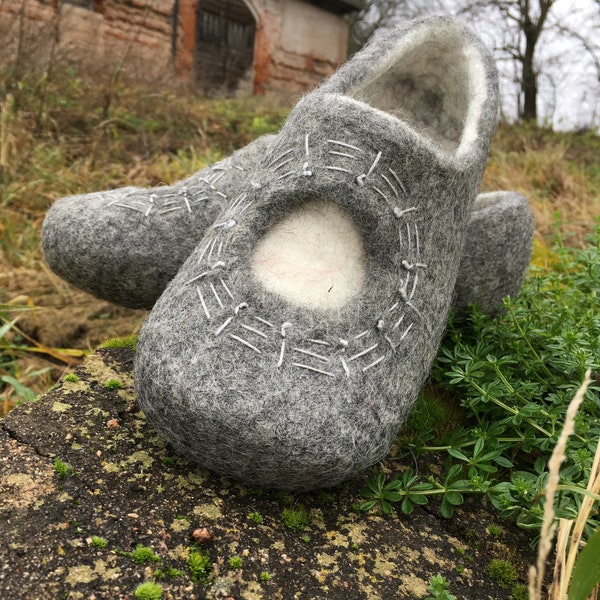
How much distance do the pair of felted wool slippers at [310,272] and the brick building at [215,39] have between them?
352cm

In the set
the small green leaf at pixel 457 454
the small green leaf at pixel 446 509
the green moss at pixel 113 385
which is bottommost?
the small green leaf at pixel 446 509

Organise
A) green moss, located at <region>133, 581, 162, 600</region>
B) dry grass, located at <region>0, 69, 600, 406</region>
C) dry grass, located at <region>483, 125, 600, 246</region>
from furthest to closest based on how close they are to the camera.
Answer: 1. dry grass, located at <region>483, 125, 600, 246</region>
2. dry grass, located at <region>0, 69, 600, 406</region>
3. green moss, located at <region>133, 581, 162, 600</region>

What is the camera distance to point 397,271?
100 cm

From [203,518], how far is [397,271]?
464 mm

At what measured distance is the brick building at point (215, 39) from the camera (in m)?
4.99

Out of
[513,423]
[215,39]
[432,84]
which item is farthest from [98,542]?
[215,39]

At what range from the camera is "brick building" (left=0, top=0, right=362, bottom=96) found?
197 inches

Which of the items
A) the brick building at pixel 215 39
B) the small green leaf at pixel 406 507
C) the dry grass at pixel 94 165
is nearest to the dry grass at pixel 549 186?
the dry grass at pixel 94 165

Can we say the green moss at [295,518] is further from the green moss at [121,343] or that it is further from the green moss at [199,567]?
the green moss at [121,343]

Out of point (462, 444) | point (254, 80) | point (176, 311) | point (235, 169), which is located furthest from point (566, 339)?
point (254, 80)

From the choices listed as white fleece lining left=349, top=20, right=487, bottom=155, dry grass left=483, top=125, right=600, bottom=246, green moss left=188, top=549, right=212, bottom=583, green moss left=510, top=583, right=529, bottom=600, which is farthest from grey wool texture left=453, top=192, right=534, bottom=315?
dry grass left=483, top=125, right=600, bottom=246

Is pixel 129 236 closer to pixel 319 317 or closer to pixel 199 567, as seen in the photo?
pixel 319 317

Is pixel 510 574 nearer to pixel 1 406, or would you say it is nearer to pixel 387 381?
pixel 387 381

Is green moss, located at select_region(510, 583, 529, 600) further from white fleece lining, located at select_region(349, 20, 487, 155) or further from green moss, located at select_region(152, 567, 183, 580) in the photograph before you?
white fleece lining, located at select_region(349, 20, 487, 155)
